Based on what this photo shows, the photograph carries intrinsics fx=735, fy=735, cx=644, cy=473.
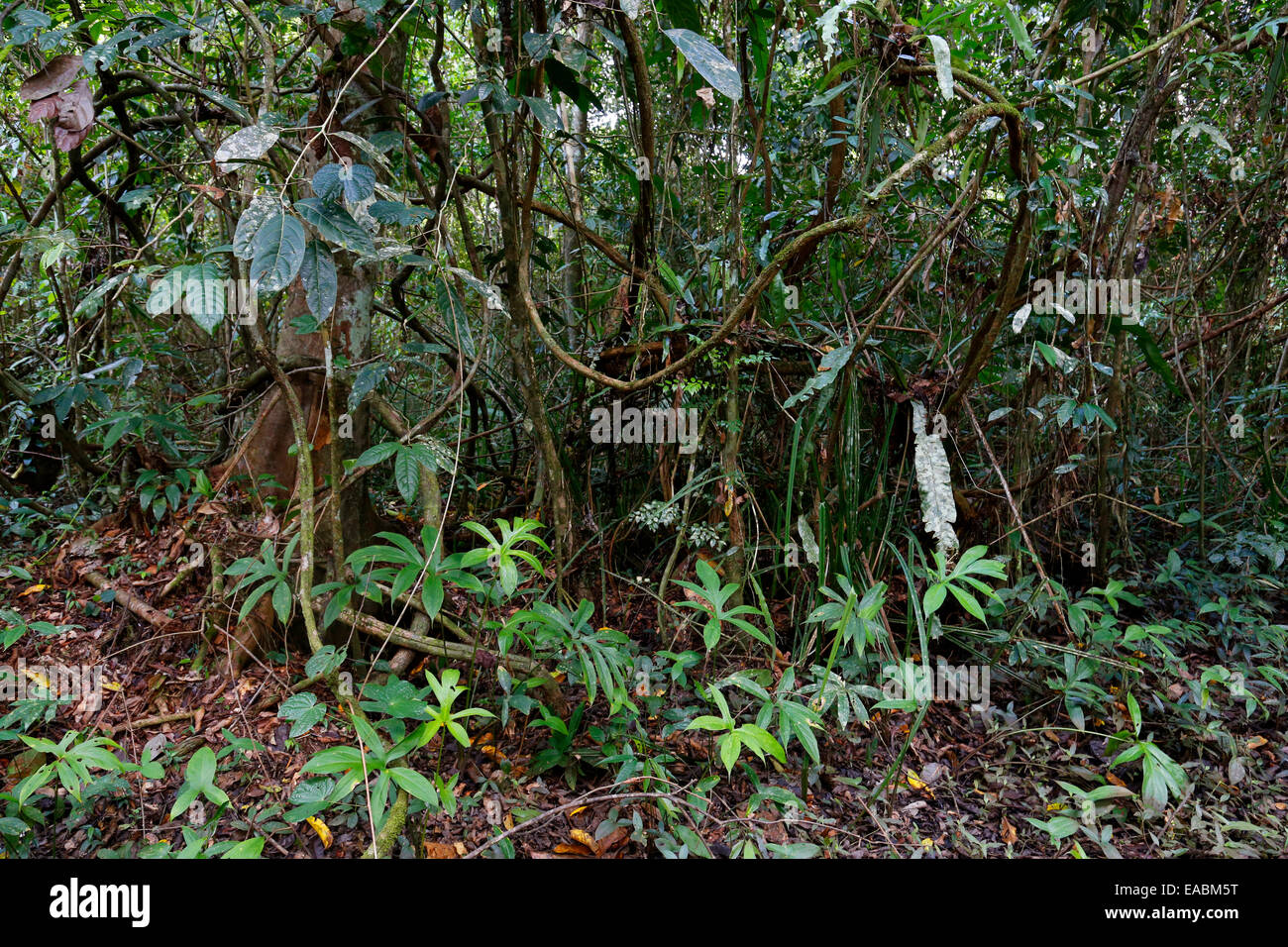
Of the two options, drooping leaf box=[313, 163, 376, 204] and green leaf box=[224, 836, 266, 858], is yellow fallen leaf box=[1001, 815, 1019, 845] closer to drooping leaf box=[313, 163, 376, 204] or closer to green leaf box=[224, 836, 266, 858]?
green leaf box=[224, 836, 266, 858]

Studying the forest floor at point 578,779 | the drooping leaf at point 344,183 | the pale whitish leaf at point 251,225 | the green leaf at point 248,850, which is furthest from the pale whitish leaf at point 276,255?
the forest floor at point 578,779

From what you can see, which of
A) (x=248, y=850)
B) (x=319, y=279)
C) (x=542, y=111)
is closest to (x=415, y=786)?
(x=248, y=850)

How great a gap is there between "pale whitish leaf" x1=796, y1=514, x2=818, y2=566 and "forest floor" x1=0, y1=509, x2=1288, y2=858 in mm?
505

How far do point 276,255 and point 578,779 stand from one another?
1380 millimetres

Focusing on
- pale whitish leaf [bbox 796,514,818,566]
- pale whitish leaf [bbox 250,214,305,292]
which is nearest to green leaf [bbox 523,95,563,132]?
pale whitish leaf [bbox 250,214,305,292]

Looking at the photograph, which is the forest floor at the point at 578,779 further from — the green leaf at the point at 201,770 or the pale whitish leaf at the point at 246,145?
the pale whitish leaf at the point at 246,145

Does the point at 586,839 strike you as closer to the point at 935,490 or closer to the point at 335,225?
the point at 935,490

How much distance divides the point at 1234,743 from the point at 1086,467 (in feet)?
3.83

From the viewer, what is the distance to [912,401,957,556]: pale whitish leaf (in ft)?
6.28

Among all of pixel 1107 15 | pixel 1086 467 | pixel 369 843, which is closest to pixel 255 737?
pixel 369 843

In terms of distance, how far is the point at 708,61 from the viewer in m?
1.42

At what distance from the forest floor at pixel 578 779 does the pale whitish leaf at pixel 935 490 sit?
0.48 m

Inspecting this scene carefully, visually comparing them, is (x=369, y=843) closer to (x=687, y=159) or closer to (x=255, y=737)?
(x=255, y=737)

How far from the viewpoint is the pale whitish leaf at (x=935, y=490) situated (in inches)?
75.4
